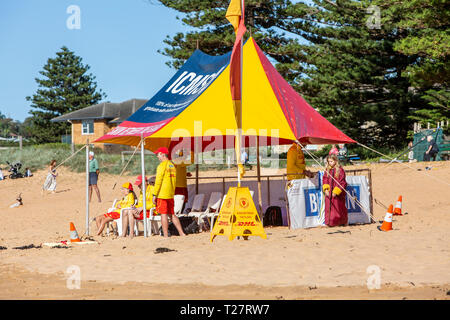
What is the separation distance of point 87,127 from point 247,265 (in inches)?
2000

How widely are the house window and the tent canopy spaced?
42.9m

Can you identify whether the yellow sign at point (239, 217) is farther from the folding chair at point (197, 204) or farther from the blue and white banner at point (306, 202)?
the folding chair at point (197, 204)

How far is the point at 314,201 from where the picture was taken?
12844mm

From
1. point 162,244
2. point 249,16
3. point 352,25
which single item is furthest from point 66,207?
point 352,25

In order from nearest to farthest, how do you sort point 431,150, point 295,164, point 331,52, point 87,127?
point 295,164 → point 431,150 → point 331,52 → point 87,127

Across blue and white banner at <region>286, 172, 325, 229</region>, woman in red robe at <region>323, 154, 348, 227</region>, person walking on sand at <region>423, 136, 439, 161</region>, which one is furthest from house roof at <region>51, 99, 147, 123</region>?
woman in red robe at <region>323, 154, 348, 227</region>

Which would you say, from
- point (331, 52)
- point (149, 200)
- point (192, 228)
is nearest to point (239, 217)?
point (192, 228)

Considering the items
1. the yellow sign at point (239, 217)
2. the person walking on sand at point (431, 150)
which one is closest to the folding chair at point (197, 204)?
the yellow sign at point (239, 217)

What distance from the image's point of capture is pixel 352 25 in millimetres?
35281

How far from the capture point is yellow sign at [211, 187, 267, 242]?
10328 millimetres

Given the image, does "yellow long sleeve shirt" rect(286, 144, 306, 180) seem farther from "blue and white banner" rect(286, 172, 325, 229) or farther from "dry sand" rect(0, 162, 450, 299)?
"dry sand" rect(0, 162, 450, 299)

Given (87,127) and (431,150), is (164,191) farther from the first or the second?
(87,127)

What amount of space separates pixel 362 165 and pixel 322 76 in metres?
6.91
